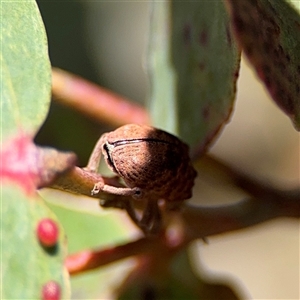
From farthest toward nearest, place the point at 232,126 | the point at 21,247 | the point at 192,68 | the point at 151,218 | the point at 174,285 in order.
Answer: the point at 232,126 → the point at 174,285 → the point at 192,68 → the point at 151,218 → the point at 21,247

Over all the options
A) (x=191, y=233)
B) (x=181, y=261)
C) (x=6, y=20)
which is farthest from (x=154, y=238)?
(x=6, y=20)

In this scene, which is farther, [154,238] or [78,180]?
[154,238]

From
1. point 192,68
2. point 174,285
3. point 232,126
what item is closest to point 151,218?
point 192,68

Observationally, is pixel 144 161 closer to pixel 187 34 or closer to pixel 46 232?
pixel 46 232

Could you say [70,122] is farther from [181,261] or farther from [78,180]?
[78,180]

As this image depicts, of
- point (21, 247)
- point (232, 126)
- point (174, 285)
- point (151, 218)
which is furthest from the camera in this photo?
point (232, 126)

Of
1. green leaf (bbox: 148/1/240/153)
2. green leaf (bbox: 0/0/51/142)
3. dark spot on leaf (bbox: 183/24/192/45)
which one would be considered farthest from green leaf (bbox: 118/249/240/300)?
green leaf (bbox: 0/0/51/142)
